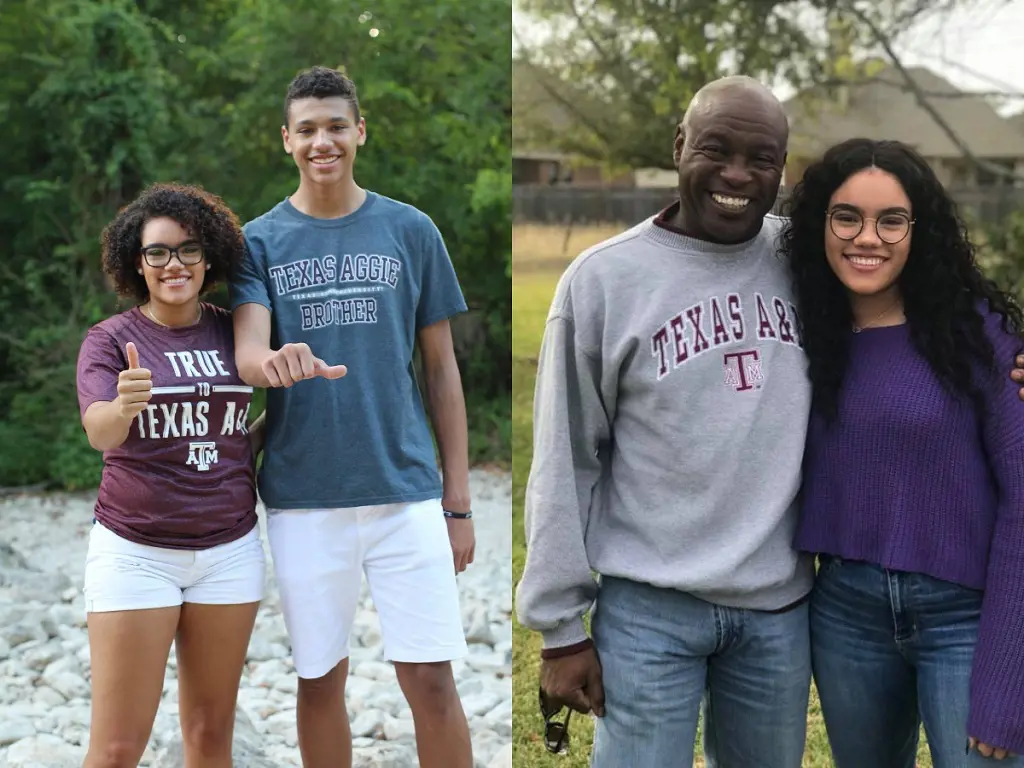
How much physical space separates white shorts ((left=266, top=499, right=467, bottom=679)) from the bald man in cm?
54

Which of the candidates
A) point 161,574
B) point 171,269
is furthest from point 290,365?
point 161,574

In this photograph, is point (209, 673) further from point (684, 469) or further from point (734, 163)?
point (734, 163)

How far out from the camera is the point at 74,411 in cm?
774

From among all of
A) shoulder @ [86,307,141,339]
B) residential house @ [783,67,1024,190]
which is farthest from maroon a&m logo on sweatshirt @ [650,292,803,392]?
residential house @ [783,67,1024,190]

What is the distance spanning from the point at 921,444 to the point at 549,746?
2.87 feet

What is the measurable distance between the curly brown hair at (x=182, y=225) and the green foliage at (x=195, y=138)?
17.4 ft

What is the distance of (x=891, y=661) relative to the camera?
6.70 feet

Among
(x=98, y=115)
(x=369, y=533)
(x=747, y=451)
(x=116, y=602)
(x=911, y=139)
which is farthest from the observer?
(x=98, y=115)

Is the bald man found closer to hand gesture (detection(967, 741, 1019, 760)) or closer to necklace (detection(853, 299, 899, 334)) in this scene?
necklace (detection(853, 299, 899, 334))

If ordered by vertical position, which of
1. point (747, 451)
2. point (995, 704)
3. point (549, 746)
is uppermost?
point (747, 451)

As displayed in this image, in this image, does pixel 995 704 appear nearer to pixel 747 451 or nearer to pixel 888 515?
pixel 888 515

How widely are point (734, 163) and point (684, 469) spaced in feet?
1.80

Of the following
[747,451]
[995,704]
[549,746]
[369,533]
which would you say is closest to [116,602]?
[369,533]

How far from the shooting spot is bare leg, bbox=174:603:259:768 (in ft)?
7.82
